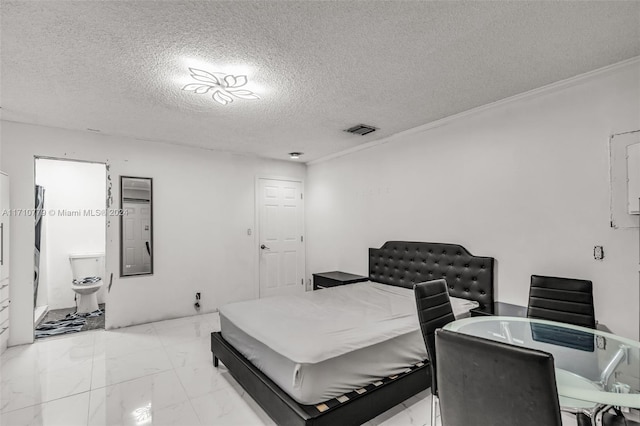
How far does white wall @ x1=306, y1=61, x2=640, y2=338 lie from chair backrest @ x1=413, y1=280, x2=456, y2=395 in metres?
1.23

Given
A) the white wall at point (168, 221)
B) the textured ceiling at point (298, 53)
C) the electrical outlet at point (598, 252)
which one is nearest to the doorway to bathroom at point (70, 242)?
the white wall at point (168, 221)

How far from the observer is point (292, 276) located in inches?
221

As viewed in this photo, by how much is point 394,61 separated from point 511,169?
1.60 metres

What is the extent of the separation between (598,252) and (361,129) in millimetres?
2554

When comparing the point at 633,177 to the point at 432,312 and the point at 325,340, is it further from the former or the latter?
the point at 325,340

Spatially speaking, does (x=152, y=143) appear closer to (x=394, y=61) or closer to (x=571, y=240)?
(x=394, y=61)

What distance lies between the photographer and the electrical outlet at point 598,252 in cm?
233

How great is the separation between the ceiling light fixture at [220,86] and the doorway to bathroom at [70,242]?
9.19ft

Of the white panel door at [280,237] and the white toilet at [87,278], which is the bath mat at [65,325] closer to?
the white toilet at [87,278]

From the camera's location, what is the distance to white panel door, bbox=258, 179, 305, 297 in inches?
208

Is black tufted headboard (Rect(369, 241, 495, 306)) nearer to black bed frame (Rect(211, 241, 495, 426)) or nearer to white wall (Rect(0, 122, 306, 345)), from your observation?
black bed frame (Rect(211, 241, 495, 426))

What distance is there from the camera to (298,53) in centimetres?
208

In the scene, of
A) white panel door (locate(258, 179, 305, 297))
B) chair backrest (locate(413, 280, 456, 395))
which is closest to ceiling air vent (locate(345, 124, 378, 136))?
white panel door (locate(258, 179, 305, 297))

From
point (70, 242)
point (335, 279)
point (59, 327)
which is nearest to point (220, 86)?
point (335, 279)
